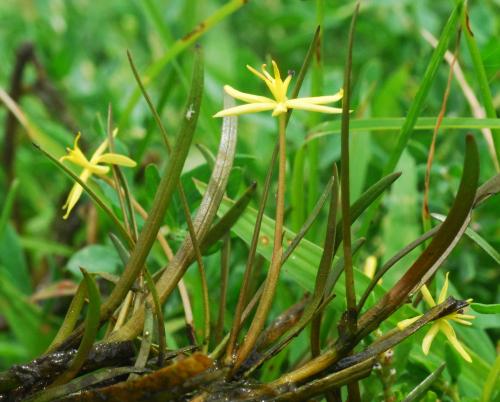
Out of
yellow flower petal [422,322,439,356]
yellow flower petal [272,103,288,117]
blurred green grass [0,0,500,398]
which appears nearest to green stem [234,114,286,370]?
yellow flower petal [272,103,288,117]

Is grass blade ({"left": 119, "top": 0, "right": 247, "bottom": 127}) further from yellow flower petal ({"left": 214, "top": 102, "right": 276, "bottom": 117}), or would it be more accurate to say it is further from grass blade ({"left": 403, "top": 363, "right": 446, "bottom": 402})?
grass blade ({"left": 403, "top": 363, "right": 446, "bottom": 402})

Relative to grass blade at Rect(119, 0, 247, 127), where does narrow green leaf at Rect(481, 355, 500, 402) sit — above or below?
below

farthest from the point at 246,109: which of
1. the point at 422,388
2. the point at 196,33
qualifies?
the point at 196,33

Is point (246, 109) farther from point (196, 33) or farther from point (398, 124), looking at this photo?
point (196, 33)

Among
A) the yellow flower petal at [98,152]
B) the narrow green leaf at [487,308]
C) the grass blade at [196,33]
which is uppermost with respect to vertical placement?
the grass blade at [196,33]

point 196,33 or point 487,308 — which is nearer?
point 487,308

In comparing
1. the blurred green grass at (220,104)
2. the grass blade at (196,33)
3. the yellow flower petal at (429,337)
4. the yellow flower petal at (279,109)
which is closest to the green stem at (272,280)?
the yellow flower petal at (279,109)

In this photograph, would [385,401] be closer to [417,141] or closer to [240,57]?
[417,141]

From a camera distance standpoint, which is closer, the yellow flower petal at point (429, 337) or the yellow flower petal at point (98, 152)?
the yellow flower petal at point (429, 337)

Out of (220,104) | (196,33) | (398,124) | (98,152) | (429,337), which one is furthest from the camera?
(220,104)

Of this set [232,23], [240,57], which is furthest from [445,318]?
[232,23]

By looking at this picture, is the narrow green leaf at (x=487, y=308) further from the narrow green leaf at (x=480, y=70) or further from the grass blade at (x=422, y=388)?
the narrow green leaf at (x=480, y=70)

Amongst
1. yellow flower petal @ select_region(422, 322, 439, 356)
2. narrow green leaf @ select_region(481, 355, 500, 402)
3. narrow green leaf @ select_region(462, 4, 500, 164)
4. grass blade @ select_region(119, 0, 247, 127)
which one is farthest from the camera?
grass blade @ select_region(119, 0, 247, 127)
